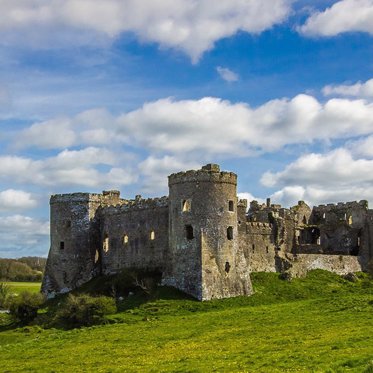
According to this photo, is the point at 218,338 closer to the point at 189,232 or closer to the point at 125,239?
the point at 189,232

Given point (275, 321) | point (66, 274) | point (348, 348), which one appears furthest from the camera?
point (66, 274)

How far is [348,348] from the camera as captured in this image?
27781 millimetres

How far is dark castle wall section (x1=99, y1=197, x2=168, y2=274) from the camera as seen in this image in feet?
199

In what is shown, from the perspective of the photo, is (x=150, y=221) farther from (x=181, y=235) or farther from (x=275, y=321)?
(x=275, y=321)

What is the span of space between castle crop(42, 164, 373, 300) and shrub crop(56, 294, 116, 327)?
6.74 m

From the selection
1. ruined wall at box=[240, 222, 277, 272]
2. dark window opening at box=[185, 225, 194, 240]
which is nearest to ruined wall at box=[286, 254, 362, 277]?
ruined wall at box=[240, 222, 277, 272]

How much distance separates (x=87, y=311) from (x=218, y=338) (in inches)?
618

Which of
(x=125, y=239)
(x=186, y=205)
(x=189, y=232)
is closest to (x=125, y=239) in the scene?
(x=125, y=239)

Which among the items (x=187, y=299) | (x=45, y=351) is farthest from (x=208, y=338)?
(x=187, y=299)

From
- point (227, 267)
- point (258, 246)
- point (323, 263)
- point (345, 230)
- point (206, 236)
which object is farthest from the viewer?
point (345, 230)

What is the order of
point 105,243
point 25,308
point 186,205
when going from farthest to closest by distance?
point 105,243, point 25,308, point 186,205

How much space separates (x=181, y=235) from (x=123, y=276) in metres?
9.24

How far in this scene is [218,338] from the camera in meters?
36.6

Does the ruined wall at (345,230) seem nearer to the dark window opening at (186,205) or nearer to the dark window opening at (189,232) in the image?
the dark window opening at (189,232)
